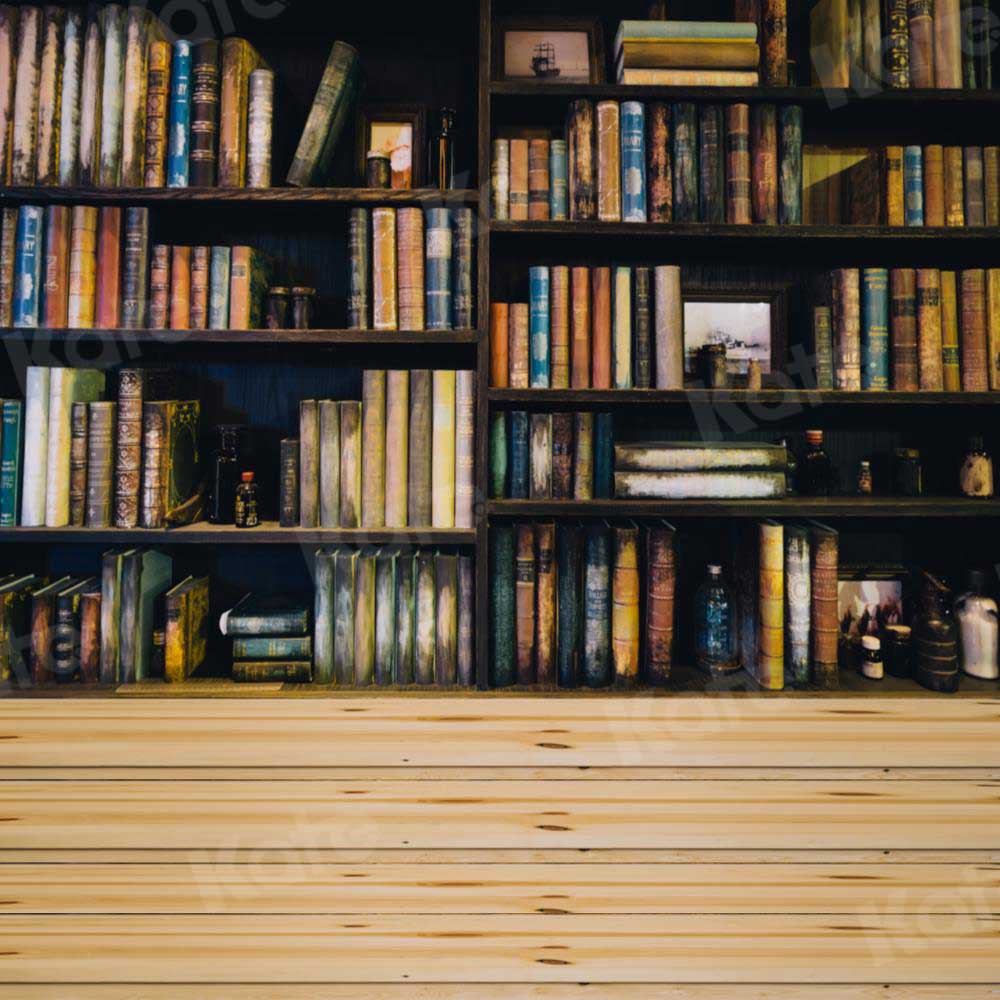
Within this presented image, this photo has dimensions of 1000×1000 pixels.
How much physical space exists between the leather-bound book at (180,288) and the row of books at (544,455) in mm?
672

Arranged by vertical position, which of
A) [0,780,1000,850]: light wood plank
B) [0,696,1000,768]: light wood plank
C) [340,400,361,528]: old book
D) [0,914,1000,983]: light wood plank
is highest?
[340,400,361,528]: old book

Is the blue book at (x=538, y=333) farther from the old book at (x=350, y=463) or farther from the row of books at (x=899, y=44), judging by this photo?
the row of books at (x=899, y=44)

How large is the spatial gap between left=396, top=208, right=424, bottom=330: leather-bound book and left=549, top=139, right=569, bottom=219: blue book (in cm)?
28

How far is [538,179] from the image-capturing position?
4.84 feet

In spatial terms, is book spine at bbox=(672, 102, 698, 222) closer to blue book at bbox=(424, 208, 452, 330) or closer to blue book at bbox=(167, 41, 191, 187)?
Result: blue book at bbox=(424, 208, 452, 330)

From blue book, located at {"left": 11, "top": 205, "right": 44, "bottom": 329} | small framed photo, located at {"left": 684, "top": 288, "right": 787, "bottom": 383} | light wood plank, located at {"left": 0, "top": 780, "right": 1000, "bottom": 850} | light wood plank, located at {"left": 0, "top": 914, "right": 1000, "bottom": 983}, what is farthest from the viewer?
small framed photo, located at {"left": 684, "top": 288, "right": 787, "bottom": 383}

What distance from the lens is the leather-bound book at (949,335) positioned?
150 centimetres

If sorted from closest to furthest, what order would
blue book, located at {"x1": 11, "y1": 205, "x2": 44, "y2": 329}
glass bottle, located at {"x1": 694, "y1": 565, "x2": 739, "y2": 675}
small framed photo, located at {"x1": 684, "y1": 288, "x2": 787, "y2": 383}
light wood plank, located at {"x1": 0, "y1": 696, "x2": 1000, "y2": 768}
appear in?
light wood plank, located at {"x1": 0, "y1": 696, "x2": 1000, "y2": 768} < blue book, located at {"x1": 11, "y1": 205, "x2": 44, "y2": 329} < glass bottle, located at {"x1": 694, "y1": 565, "x2": 739, "y2": 675} < small framed photo, located at {"x1": 684, "y1": 288, "x2": 787, "y2": 383}

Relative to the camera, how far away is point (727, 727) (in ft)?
4.51

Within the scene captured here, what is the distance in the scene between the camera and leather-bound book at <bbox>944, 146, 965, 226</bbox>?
149 centimetres

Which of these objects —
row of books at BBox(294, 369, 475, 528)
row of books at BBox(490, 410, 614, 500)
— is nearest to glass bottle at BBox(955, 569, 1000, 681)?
row of books at BBox(490, 410, 614, 500)

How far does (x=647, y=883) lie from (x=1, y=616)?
1.34m

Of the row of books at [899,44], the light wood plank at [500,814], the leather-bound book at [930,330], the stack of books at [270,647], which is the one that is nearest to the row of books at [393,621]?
the stack of books at [270,647]

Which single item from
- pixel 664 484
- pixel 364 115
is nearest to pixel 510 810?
pixel 664 484
